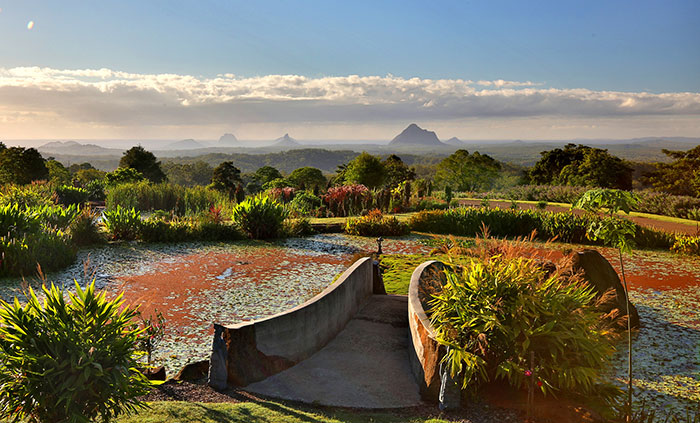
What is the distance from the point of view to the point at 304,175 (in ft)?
177

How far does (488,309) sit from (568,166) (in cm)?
3729

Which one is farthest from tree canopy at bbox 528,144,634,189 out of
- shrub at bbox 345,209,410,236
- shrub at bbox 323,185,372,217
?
shrub at bbox 345,209,410,236

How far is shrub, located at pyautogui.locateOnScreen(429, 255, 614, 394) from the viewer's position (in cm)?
395

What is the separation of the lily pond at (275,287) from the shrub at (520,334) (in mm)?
951

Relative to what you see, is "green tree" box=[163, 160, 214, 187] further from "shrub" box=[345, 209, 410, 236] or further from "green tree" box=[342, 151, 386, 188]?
"shrub" box=[345, 209, 410, 236]

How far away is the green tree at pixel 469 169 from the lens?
46812 millimetres

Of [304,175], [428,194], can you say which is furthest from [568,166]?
[304,175]

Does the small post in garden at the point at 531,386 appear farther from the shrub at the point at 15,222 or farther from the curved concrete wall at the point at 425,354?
the shrub at the point at 15,222

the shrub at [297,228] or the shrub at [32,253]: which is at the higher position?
the shrub at [32,253]

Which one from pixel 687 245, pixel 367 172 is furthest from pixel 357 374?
pixel 367 172

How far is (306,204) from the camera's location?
62.0 feet

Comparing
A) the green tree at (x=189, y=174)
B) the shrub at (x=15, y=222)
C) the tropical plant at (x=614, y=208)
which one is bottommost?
the green tree at (x=189, y=174)

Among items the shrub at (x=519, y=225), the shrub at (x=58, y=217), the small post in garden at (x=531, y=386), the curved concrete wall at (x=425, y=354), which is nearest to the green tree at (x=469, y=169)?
the shrub at (x=519, y=225)

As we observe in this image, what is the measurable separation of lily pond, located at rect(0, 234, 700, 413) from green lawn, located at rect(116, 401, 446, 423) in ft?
2.65
